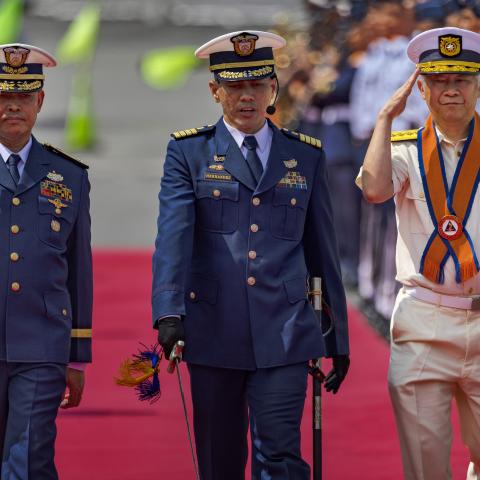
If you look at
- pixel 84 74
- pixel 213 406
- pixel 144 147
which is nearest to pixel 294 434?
pixel 213 406

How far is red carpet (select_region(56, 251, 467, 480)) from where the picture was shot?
7.39m

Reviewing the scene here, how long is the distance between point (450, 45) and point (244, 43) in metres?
0.70

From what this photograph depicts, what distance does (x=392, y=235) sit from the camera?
1173cm

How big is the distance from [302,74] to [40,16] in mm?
16579

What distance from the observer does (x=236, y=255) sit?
5758 millimetres

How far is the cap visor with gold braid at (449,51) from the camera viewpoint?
576 centimetres

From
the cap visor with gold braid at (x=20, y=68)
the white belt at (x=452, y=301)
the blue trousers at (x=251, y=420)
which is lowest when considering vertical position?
the blue trousers at (x=251, y=420)

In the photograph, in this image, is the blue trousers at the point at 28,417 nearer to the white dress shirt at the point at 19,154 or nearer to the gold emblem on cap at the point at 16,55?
the white dress shirt at the point at 19,154

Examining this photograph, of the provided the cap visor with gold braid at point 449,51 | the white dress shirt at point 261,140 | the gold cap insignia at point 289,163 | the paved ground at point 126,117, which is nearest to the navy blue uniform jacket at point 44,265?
the white dress shirt at point 261,140

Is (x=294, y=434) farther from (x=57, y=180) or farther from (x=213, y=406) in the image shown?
(x=57, y=180)

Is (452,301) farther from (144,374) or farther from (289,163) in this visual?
(144,374)

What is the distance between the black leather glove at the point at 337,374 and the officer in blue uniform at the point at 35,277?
830mm

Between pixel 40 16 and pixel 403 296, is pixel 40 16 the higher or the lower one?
the higher one

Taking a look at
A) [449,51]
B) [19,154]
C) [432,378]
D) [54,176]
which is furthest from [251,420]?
[449,51]
